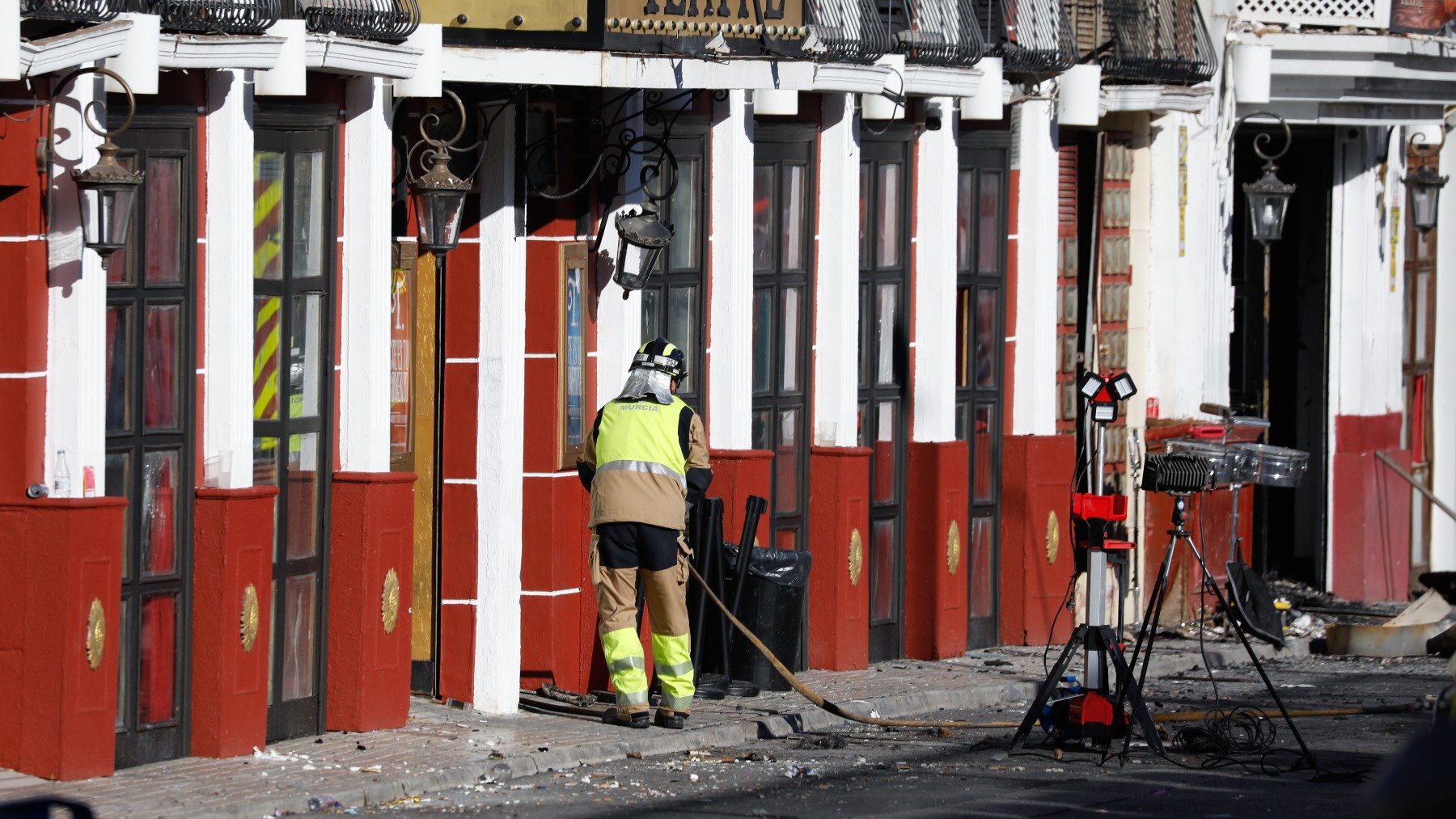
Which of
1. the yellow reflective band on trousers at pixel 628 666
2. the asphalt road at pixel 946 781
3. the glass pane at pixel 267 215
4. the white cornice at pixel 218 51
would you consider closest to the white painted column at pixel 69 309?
the white cornice at pixel 218 51

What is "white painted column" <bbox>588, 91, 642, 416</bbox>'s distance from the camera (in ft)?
47.9

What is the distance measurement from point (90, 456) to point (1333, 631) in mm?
10175

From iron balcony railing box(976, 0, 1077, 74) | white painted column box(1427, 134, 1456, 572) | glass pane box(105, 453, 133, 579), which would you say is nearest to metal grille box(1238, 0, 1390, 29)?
white painted column box(1427, 134, 1456, 572)

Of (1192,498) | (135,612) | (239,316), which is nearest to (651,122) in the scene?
(239,316)

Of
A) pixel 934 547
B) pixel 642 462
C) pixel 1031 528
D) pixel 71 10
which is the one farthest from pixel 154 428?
pixel 1031 528

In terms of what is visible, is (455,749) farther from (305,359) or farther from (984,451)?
(984,451)

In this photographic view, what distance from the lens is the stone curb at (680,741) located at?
11398 millimetres

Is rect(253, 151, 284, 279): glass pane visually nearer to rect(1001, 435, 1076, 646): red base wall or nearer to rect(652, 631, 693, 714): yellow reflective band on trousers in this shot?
rect(652, 631, 693, 714): yellow reflective band on trousers

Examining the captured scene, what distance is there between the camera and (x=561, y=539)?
14.4 metres

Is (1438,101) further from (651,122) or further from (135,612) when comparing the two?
(135,612)

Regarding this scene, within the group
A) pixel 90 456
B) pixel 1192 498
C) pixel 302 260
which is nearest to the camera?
pixel 90 456

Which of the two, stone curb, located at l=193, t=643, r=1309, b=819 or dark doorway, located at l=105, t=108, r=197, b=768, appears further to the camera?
dark doorway, located at l=105, t=108, r=197, b=768

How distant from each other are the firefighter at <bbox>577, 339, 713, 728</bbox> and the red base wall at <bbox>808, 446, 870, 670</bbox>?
2678 millimetres

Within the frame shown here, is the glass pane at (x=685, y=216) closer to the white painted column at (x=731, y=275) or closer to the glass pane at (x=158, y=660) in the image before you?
the white painted column at (x=731, y=275)
